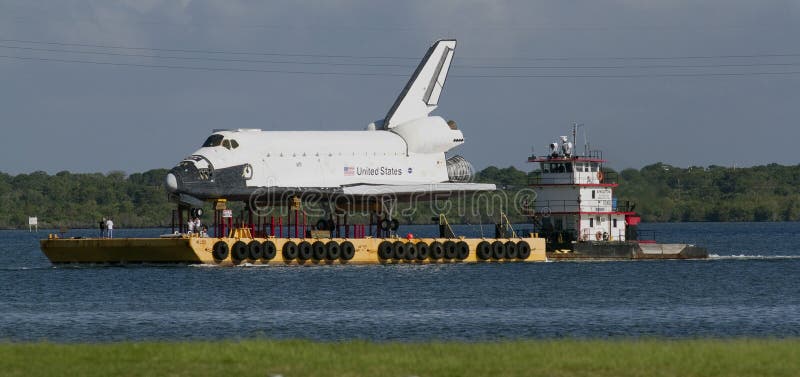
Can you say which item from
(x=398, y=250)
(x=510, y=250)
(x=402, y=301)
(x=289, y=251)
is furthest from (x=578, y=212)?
(x=402, y=301)

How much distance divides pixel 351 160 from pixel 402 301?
17572 mm

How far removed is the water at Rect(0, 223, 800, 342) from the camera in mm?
32469

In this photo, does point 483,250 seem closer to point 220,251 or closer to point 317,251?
point 317,251

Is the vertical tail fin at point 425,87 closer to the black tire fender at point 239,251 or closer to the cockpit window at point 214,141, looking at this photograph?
the cockpit window at point 214,141

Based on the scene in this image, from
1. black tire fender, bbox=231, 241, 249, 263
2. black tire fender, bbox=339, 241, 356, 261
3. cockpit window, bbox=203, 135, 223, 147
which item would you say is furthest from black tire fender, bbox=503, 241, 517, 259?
cockpit window, bbox=203, 135, 223, 147

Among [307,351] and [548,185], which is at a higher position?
[548,185]

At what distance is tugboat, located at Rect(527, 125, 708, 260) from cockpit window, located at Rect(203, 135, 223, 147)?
14.8 metres

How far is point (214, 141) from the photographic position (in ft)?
184

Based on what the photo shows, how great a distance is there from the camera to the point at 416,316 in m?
36.3

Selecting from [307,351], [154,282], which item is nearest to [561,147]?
[154,282]

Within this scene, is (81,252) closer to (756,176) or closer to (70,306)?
A: (70,306)

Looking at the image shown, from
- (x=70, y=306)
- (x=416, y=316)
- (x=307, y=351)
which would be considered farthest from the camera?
(x=70, y=306)

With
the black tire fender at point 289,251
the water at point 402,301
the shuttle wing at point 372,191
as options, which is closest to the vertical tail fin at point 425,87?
the shuttle wing at point 372,191

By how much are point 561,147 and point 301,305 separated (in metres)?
24.4
